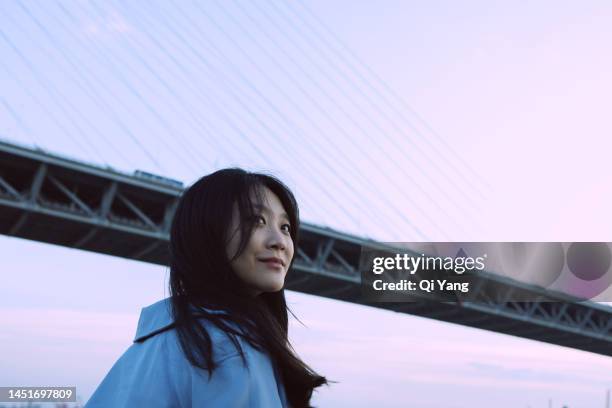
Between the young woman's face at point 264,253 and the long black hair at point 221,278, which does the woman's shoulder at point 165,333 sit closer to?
the long black hair at point 221,278

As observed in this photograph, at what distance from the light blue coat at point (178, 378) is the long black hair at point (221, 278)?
0.03 metres

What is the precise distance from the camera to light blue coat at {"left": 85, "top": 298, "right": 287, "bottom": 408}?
1579 mm

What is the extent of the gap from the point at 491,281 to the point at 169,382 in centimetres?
3432

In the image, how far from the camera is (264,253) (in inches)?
Answer: 71.7

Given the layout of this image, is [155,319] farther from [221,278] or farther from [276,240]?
[276,240]

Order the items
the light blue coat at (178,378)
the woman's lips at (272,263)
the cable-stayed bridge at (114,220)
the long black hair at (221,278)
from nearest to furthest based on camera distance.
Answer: the light blue coat at (178,378)
the long black hair at (221,278)
the woman's lips at (272,263)
the cable-stayed bridge at (114,220)

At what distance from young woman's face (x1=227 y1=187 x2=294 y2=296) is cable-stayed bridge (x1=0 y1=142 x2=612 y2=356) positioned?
22.1 meters

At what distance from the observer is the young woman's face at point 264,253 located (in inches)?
71.0

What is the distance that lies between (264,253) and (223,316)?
0.62ft

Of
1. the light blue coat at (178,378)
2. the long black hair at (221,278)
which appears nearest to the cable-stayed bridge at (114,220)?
the long black hair at (221,278)

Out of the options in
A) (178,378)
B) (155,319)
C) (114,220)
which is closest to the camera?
(178,378)

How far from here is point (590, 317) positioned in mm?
40000

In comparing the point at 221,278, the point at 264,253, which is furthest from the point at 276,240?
the point at 221,278

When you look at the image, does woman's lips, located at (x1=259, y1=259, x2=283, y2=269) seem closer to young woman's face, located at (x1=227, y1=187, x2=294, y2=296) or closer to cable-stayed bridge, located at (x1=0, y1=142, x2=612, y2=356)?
young woman's face, located at (x1=227, y1=187, x2=294, y2=296)
